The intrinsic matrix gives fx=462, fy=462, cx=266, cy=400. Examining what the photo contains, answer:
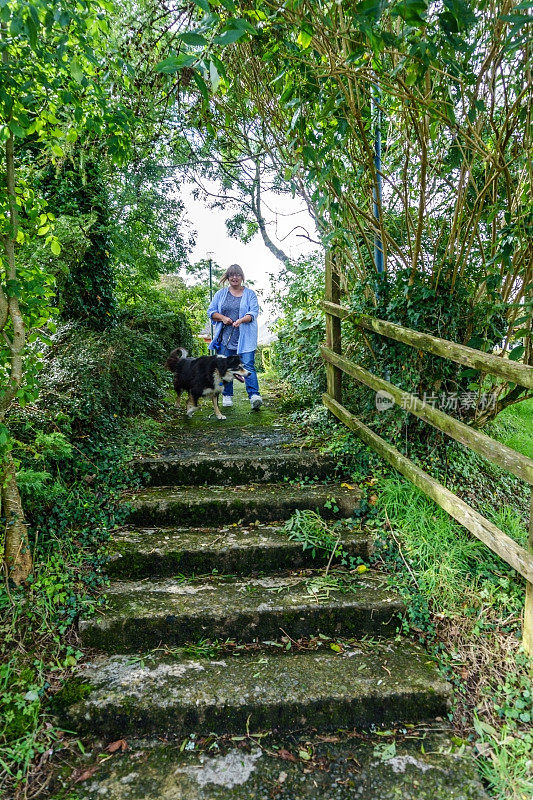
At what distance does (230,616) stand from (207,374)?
3250mm

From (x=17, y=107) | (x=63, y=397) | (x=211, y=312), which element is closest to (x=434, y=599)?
(x=63, y=397)

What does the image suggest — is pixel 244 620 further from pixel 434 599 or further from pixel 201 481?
pixel 201 481

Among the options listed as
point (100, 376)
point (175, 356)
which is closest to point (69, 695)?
point (100, 376)

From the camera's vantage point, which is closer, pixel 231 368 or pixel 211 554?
pixel 211 554

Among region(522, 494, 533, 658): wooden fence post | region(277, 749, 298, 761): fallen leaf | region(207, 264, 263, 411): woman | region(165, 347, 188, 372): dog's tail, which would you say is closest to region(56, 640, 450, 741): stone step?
region(277, 749, 298, 761): fallen leaf

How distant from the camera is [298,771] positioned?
212 cm

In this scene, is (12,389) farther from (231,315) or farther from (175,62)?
(231,315)

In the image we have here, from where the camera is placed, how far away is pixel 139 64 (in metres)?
4.05

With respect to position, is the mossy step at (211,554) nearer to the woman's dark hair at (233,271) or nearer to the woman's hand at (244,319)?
the woman's hand at (244,319)

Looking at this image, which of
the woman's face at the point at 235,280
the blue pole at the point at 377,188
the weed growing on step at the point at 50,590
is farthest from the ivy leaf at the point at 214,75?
the woman's face at the point at 235,280

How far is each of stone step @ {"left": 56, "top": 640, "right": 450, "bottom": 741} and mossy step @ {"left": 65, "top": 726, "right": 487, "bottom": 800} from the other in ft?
0.25

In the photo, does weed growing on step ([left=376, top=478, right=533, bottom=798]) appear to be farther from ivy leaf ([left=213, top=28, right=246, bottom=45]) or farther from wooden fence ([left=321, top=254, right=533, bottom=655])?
ivy leaf ([left=213, top=28, right=246, bottom=45])

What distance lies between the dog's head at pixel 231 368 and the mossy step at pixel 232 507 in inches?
85.7

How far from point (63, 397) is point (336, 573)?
2.47 metres
